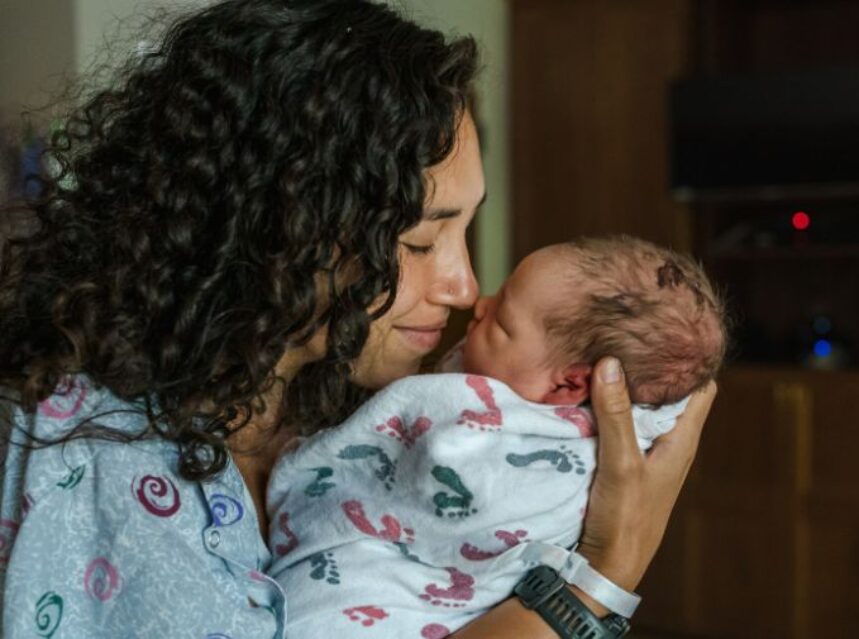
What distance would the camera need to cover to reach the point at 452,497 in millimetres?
1318

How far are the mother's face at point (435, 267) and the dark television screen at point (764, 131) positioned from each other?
272cm

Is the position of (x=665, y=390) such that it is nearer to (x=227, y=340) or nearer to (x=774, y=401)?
(x=227, y=340)

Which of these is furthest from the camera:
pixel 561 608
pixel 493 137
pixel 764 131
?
pixel 493 137

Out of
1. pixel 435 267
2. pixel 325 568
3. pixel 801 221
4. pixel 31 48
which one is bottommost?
pixel 801 221

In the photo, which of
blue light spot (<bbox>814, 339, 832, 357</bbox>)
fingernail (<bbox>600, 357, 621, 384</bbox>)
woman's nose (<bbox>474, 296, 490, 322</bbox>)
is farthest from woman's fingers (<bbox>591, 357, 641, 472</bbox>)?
blue light spot (<bbox>814, 339, 832, 357</bbox>)

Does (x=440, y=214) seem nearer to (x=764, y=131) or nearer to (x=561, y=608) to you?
(x=561, y=608)

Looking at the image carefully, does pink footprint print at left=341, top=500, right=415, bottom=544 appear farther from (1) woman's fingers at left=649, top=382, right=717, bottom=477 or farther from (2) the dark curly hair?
(1) woman's fingers at left=649, top=382, right=717, bottom=477

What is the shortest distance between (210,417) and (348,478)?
9.2 inches

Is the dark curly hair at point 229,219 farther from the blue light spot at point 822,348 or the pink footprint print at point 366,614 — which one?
the blue light spot at point 822,348

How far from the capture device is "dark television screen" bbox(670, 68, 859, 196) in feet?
12.5

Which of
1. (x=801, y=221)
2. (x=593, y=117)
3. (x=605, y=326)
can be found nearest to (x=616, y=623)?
(x=605, y=326)

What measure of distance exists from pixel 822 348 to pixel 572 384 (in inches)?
110

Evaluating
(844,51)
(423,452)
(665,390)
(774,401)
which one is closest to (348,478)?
(423,452)

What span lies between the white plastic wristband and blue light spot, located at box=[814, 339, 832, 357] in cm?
288
